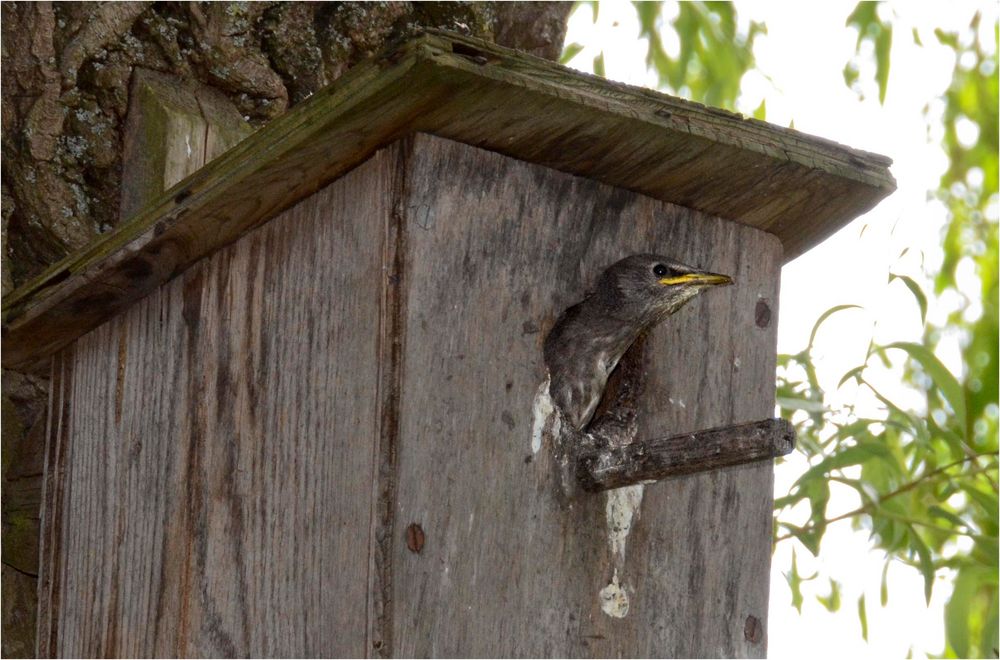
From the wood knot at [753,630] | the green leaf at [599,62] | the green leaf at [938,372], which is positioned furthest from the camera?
the green leaf at [599,62]

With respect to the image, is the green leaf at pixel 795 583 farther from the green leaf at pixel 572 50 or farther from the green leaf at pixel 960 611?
the green leaf at pixel 572 50

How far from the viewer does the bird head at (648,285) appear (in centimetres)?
246

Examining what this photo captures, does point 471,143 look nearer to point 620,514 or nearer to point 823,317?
point 620,514

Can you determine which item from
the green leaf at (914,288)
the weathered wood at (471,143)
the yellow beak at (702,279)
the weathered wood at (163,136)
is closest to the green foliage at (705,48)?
the green leaf at (914,288)

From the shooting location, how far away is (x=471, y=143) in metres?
2.30

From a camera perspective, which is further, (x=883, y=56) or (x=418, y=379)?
(x=883, y=56)

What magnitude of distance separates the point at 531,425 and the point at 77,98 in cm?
140

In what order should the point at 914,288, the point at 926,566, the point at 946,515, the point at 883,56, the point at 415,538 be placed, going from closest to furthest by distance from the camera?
the point at 415,538 < the point at 914,288 < the point at 926,566 < the point at 946,515 < the point at 883,56

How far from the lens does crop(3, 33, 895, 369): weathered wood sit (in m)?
2.14

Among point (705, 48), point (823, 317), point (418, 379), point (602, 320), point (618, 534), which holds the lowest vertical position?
point (618, 534)

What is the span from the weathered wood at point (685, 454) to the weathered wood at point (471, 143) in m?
0.41

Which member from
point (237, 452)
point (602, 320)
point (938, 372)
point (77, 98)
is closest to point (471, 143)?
point (602, 320)

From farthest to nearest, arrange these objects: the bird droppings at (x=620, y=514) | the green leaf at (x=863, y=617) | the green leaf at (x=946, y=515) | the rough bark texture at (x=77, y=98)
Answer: the green leaf at (x=863, y=617) < the green leaf at (x=946, y=515) < the rough bark texture at (x=77, y=98) < the bird droppings at (x=620, y=514)

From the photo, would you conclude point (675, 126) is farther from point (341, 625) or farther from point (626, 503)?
point (341, 625)
